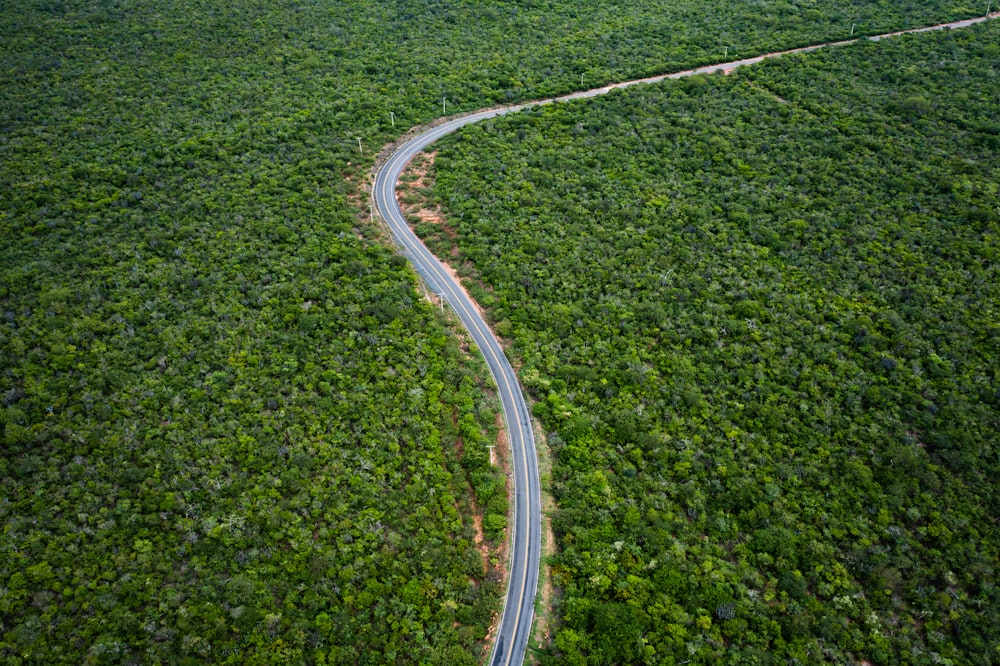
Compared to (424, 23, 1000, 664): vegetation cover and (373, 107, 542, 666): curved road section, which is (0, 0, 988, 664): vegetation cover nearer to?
(373, 107, 542, 666): curved road section

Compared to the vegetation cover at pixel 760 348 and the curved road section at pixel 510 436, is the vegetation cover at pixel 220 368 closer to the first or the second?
the curved road section at pixel 510 436

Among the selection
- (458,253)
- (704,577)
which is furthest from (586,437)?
(458,253)

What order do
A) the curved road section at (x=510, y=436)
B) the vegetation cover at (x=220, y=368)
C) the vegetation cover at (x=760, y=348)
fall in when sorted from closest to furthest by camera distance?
1. the vegetation cover at (x=220, y=368)
2. the curved road section at (x=510, y=436)
3. the vegetation cover at (x=760, y=348)

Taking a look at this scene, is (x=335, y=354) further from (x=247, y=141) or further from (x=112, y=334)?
(x=247, y=141)

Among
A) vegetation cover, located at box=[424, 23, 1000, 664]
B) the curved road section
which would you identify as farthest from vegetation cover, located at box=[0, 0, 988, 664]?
vegetation cover, located at box=[424, 23, 1000, 664]

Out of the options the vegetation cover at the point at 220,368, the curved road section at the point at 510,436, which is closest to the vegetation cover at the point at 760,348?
the curved road section at the point at 510,436

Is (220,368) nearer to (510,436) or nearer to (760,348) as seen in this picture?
(510,436)
